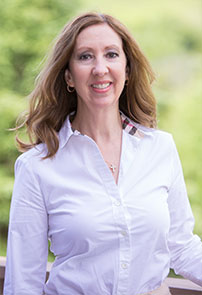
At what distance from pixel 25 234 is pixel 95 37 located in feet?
2.12

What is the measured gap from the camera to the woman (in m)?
1.48

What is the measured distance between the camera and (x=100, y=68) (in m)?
1.51

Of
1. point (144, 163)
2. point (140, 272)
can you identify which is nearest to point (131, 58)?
point (144, 163)

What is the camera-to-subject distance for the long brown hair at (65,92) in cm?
156

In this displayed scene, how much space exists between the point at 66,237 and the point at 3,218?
525 centimetres

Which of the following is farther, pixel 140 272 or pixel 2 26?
pixel 2 26

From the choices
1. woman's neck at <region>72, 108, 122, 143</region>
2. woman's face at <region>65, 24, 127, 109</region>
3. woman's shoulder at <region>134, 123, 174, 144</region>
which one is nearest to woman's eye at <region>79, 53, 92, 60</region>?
woman's face at <region>65, 24, 127, 109</region>

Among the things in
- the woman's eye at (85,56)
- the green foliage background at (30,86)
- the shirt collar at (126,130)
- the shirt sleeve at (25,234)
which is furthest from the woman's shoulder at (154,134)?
the green foliage background at (30,86)

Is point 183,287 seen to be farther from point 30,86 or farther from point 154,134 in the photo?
point 30,86

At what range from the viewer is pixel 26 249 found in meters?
1.53

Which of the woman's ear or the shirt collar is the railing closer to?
the shirt collar

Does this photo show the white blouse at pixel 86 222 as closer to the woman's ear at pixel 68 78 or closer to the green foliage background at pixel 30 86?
the woman's ear at pixel 68 78

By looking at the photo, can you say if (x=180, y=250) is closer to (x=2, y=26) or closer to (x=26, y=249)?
(x=26, y=249)

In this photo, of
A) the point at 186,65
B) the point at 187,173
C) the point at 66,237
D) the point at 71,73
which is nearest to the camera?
the point at 66,237
